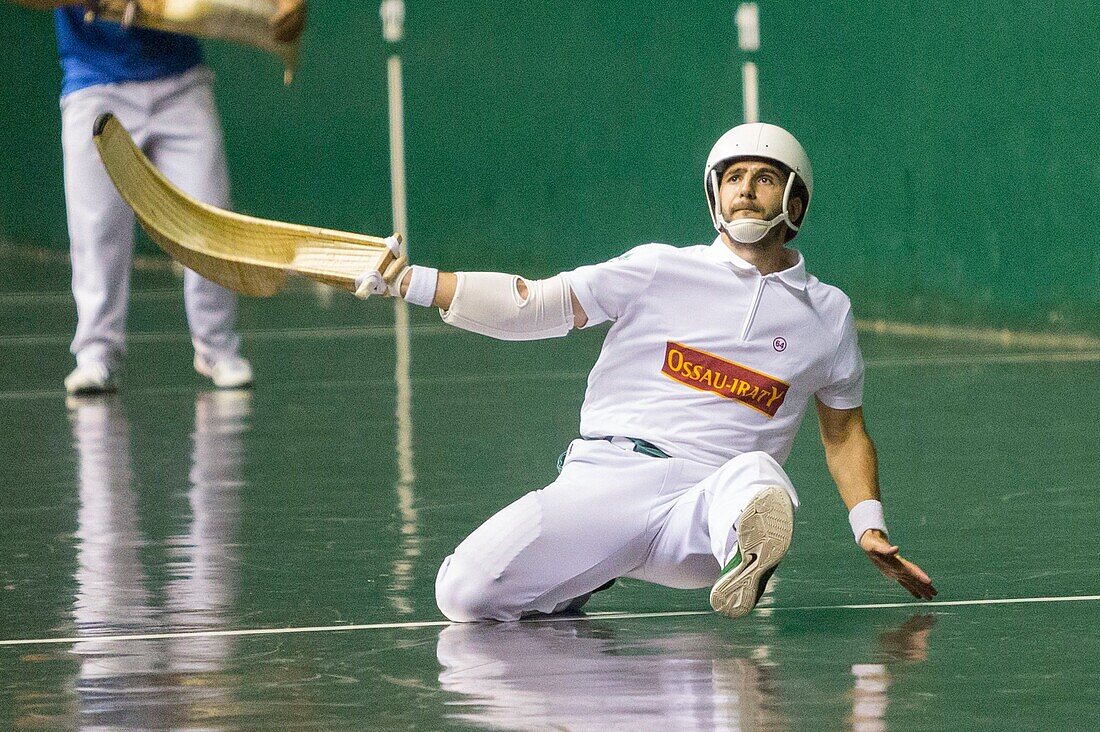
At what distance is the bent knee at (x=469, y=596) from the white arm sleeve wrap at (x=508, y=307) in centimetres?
42

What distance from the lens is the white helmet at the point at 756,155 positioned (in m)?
3.83

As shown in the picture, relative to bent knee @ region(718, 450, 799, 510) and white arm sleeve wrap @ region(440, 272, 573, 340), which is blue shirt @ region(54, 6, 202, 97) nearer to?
white arm sleeve wrap @ region(440, 272, 573, 340)

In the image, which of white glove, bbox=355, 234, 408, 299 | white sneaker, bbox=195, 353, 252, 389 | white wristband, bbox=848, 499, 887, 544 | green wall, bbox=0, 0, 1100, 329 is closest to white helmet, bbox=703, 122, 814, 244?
white wristband, bbox=848, 499, 887, 544

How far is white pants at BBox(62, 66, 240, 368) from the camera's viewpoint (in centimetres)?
745

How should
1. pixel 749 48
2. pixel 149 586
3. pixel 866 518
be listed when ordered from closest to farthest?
pixel 866 518
pixel 149 586
pixel 749 48

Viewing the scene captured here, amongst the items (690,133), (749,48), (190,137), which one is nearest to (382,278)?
(190,137)

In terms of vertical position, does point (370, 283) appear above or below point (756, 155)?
below

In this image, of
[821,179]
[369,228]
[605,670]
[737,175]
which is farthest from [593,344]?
[605,670]

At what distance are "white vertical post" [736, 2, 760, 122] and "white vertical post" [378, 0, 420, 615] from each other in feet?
6.75

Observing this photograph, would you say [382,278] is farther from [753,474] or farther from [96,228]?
[96,228]

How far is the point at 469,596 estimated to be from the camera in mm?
3727

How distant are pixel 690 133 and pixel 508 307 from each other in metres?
7.65

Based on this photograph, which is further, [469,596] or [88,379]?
[88,379]

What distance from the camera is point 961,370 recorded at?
7.98m
